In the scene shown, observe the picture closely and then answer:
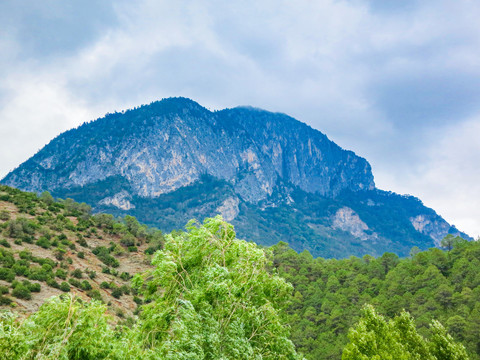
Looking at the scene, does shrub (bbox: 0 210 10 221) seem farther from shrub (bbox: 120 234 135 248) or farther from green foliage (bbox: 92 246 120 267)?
shrub (bbox: 120 234 135 248)

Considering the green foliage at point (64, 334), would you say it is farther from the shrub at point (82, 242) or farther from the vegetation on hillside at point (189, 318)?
the shrub at point (82, 242)

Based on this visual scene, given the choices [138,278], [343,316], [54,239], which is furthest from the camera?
[343,316]

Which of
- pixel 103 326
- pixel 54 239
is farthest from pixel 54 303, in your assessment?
pixel 54 239

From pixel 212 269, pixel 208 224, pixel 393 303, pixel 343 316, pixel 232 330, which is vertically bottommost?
pixel 232 330

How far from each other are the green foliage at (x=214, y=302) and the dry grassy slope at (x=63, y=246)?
23.5 m

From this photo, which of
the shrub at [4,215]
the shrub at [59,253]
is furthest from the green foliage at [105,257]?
the shrub at [4,215]

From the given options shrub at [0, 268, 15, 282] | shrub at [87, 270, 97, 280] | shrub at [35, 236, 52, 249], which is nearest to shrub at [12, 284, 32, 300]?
shrub at [0, 268, 15, 282]

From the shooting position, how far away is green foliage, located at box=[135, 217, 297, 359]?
41.0 ft

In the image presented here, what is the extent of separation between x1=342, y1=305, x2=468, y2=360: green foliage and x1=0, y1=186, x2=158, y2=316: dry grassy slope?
29.5 meters

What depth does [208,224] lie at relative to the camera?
16.9 m

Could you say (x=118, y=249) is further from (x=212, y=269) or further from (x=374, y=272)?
(x=374, y=272)

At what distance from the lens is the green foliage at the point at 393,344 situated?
2419 cm

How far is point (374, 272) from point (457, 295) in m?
24.4

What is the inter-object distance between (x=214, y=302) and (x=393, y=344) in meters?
18.5
